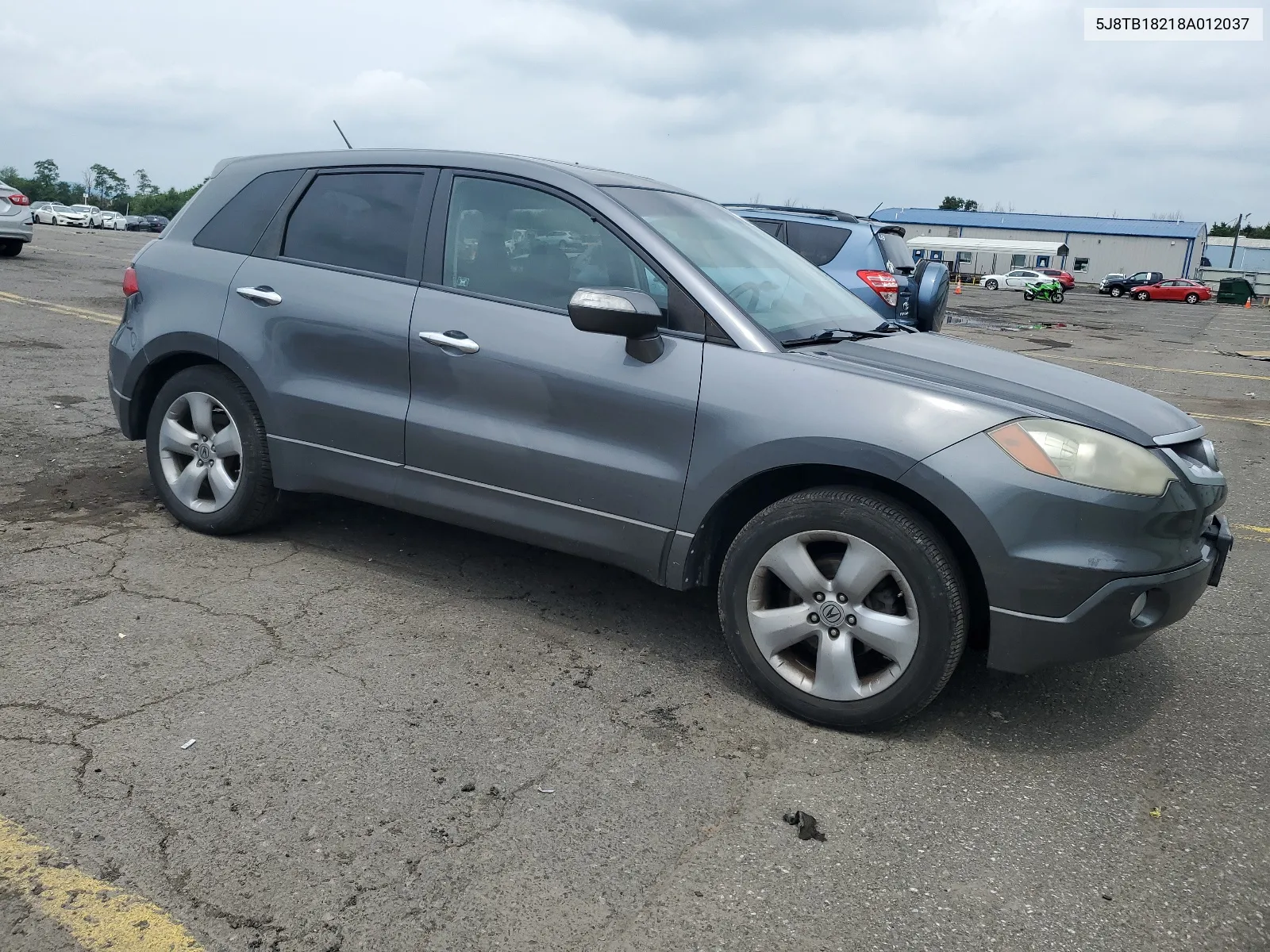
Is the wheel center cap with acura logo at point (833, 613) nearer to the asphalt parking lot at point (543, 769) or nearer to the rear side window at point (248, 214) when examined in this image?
the asphalt parking lot at point (543, 769)

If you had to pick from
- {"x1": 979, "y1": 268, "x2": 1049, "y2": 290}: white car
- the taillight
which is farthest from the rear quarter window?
{"x1": 979, "y1": 268, "x2": 1049, "y2": 290}: white car

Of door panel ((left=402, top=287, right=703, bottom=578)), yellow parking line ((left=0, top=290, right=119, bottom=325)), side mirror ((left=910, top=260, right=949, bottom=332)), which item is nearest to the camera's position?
door panel ((left=402, top=287, right=703, bottom=578))

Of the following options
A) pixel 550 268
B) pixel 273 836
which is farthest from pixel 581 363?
pixel 273 836

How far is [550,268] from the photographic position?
3834mm

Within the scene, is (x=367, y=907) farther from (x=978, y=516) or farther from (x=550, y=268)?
(x=550, y=268)

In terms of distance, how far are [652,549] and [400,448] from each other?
3.69 feet

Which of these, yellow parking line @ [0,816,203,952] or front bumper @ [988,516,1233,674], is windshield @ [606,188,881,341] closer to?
front bumper @ [988,516,1233,674]

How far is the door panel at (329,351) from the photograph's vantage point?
404cm

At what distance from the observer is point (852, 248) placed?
978 cm

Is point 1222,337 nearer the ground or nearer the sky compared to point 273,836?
nearer the sky

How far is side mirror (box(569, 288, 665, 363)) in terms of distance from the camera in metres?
3.41

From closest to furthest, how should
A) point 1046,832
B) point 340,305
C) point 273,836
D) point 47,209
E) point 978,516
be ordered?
point 273,836 < point 1046,832 < point 978,516 < point 340,305 < point 47,209

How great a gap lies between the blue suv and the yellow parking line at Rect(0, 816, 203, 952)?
7903 millimetres

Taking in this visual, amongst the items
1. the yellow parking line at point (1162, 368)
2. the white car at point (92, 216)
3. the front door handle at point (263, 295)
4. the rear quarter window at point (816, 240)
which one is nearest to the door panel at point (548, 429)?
the front door handle at point (263, 295)
